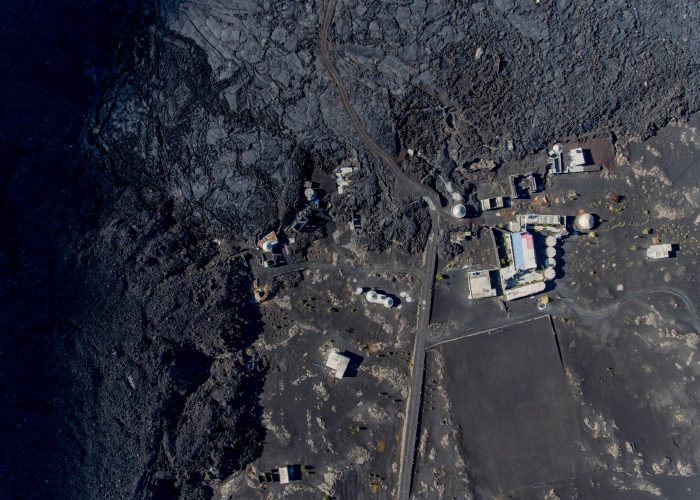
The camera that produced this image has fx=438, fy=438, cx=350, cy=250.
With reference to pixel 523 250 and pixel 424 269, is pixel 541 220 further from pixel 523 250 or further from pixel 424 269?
pixel 424 269

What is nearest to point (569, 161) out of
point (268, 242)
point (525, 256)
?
point (525, 256)

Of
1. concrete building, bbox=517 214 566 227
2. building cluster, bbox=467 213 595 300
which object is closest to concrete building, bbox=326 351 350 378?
building cluster, bbox=467 213 595 300

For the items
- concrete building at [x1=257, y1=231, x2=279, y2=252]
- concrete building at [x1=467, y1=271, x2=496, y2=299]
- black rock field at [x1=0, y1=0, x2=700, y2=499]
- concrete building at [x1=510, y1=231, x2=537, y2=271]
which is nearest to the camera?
black rock field at [x1=0, y1=0, x2=700, y2=499]

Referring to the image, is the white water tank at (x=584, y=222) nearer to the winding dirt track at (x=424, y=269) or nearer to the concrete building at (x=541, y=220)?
the concrete building at (x=541, y=220)

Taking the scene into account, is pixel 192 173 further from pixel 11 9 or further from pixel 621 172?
pixel 621 172

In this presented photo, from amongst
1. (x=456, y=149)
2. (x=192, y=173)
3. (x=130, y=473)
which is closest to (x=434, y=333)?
(x=456, y=149)

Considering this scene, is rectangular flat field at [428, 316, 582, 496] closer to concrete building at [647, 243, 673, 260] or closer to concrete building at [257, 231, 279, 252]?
concrete building at [647, 243, 673, 260]
